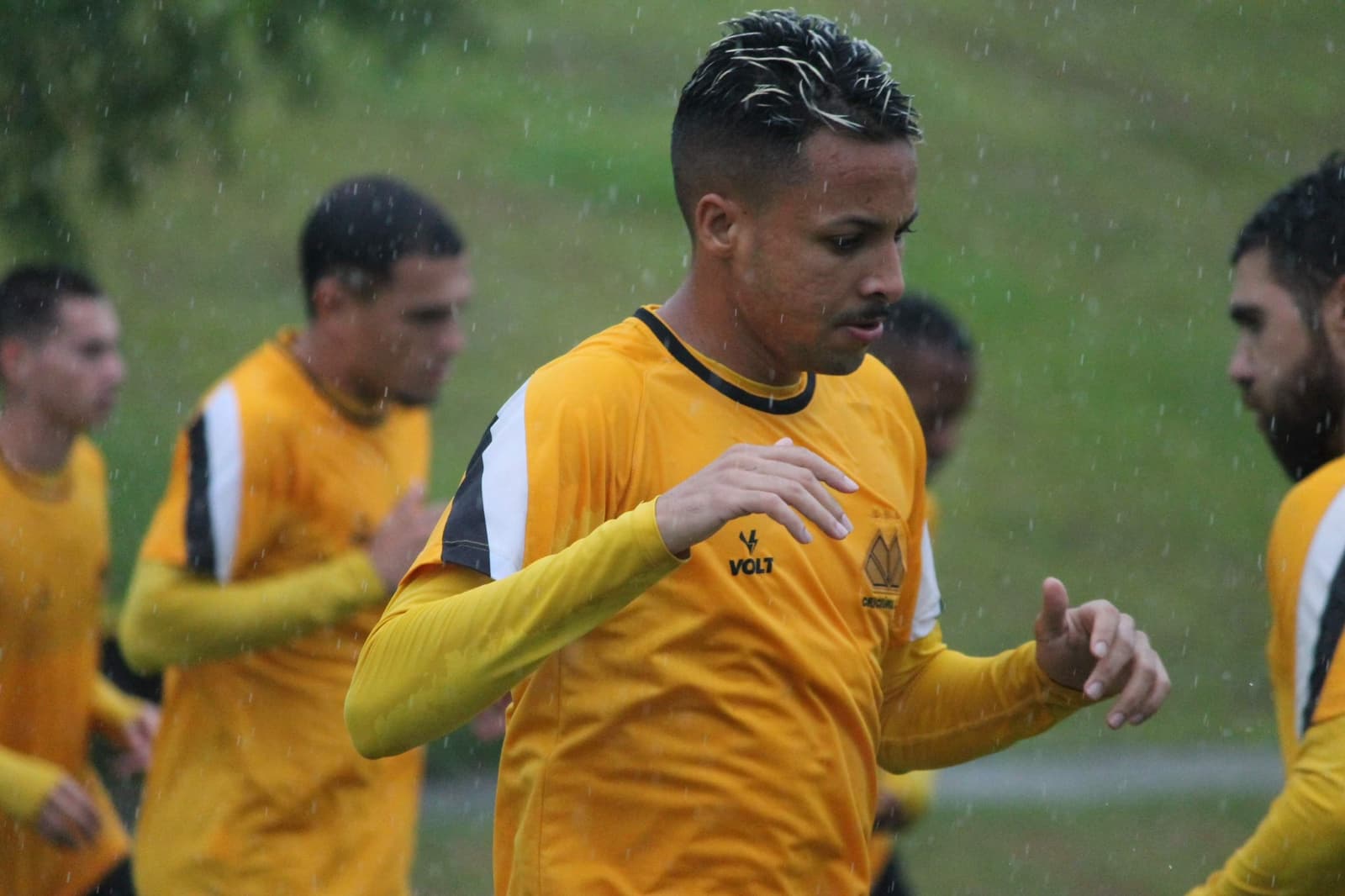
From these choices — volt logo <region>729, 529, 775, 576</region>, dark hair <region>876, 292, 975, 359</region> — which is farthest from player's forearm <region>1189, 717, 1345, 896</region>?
dark hair <region>876, 292, 975, 359</region>

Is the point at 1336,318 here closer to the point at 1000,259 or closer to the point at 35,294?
the point at 35,294

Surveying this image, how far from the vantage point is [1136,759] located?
10797mm

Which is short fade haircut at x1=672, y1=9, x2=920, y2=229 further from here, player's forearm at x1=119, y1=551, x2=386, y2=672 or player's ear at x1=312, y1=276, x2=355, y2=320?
player's ear at x1=312, y1=276, x2=355, y2=320

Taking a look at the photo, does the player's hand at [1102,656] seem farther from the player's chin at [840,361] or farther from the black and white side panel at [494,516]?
the black and white side panel at [494,516]

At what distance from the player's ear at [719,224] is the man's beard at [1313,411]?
1.41 meters

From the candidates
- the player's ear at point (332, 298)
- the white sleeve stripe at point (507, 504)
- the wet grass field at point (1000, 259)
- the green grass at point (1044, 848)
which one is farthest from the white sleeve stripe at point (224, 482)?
the wet grass field at point (1000, 259)

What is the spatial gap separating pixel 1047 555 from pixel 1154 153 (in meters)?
9.77

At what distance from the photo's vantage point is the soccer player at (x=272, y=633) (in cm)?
480

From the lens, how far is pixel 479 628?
2.90 m

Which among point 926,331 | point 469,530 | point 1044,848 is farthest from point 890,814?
point 1044,848

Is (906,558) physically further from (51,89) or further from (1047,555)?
(1047,555)

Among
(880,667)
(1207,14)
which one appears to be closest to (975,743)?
(880,667)

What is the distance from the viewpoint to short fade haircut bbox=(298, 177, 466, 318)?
541cm

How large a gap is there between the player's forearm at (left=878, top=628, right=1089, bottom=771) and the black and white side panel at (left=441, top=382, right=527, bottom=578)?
1.10 meters
